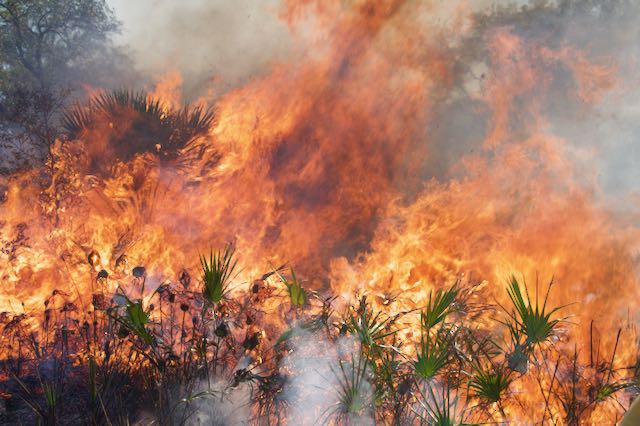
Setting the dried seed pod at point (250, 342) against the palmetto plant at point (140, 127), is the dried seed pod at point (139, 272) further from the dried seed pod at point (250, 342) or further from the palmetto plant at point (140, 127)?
the dried seed pod at point (250, 342)

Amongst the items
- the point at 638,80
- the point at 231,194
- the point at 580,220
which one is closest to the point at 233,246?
the point at 231,194

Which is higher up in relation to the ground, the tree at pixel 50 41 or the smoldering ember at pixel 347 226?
the tree at pixel 50 41

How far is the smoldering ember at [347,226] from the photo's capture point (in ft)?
15.9

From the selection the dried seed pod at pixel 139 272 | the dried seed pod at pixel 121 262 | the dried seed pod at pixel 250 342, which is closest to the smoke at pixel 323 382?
the dried seed pod at pixel 250 342

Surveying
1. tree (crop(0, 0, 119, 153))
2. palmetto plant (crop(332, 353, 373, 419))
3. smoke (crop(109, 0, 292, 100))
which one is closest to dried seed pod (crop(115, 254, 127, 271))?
palmetto plant (crop(332, 353, 373, 419))

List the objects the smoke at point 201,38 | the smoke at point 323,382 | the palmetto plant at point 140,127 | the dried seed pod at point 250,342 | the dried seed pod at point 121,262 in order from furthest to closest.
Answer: the smoke at point 201,38
the palmetto plant at point 140,127
the dried seed pod at point 121,262
the dried seed pod at point 250,342
the smoke at point 323,382

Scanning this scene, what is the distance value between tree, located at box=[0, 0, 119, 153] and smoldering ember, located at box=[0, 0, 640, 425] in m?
5.66

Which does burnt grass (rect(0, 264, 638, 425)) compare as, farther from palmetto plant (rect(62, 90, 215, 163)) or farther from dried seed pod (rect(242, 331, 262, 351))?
palmetto plant (rect(62, 90, 215, 163))

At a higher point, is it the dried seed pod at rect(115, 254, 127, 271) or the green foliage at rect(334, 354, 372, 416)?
the dried seed pod at rect(115, 254, 127, 271)

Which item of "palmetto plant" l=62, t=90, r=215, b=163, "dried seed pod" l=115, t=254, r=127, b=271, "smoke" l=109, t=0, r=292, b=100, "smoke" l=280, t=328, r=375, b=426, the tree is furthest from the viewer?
the tree

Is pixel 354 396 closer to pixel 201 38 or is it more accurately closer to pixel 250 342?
pixel 250 342

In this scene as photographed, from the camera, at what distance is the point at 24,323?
6.09m

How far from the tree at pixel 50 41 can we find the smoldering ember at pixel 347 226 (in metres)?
5.66

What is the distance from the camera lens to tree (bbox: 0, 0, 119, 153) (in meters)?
14.7
